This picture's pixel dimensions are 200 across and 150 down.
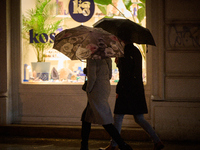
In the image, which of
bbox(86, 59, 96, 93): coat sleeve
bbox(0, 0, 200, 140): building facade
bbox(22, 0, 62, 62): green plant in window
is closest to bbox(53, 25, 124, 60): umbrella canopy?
bbox(86, 59, 96, 93): coat sleeve

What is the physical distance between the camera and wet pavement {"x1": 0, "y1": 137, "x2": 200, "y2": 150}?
4.68 m

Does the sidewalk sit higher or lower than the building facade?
lower

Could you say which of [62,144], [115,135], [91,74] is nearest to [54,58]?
[62,144]

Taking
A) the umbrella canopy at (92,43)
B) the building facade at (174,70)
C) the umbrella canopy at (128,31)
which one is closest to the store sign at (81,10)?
the building facade at (174,70)

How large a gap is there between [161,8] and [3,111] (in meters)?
3.94

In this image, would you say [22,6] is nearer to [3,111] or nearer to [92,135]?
[3,111]

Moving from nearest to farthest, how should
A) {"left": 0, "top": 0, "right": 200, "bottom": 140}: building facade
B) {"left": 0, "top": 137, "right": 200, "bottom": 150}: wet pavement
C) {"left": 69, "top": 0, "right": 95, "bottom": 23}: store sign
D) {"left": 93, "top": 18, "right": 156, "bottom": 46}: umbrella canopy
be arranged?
{"left": 93, "top": 18, "right": 156, "bottom": 46}: umbrella canopy < {"left": 0, "top": 137, "right": 200, "bottom": 150}: wet pavement < {"left": 0, "top": 0, "right": 200, "bottom": 140}: building facade < {"left": 69, "top": 0, "right": 95, "bottom": 23}: store sign

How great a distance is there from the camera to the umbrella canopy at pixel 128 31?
3939 mm

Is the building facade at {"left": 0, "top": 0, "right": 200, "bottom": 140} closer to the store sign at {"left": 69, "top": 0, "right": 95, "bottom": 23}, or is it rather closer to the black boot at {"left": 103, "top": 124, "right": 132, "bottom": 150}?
the store sign at {"left": 69, "top": 0, "right": 95, "bottom": 23}

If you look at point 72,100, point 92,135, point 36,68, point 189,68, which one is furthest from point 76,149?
point 189,68

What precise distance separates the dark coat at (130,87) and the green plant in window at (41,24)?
253 centimetres

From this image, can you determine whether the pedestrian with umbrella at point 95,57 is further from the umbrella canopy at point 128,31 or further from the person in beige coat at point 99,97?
the umbrella canopy at point 128,31

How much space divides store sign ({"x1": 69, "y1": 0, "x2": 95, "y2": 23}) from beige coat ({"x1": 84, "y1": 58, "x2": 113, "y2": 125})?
2286mm

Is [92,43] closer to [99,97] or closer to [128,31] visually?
[128,31]
